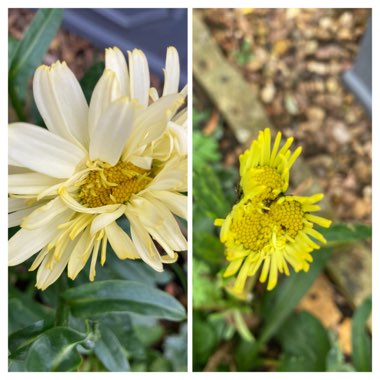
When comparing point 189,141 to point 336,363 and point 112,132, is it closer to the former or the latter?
point 112,132

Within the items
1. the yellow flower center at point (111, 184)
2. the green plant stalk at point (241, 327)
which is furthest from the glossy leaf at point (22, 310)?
the green plant stalk at point (241, 327)

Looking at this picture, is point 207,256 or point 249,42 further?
point 249,42

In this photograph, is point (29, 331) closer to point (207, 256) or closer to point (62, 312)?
point (62, 312)

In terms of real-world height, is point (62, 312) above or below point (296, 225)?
below

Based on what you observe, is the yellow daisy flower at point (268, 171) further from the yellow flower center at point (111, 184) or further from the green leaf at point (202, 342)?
the green leaf at point (202, 342)

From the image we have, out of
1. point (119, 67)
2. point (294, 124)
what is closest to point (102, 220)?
point (119, 67)
